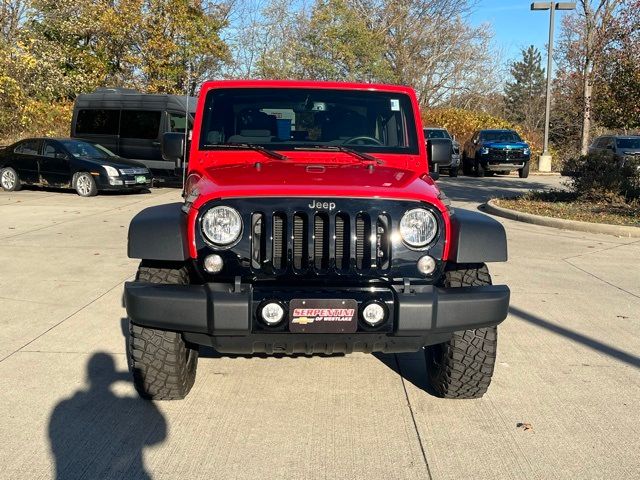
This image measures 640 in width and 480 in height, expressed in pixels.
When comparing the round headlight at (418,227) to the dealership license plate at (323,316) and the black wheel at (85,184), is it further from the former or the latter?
the black wheel at (85,184)

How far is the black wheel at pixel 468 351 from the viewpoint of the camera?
3998mm

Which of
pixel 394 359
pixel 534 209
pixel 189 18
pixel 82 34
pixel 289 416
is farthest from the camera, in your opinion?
pixel 82 34

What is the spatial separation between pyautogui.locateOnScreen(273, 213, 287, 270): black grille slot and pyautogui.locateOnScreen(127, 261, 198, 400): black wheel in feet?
1.97

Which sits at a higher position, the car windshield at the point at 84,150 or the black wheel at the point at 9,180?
the car windshield at the point at 84,150

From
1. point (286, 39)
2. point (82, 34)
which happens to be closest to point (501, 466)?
point (82, 34)

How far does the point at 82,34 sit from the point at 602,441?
96.7 feet

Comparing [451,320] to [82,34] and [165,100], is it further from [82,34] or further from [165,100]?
[82,34]

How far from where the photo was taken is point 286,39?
112 feet

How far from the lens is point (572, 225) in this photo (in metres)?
11.8

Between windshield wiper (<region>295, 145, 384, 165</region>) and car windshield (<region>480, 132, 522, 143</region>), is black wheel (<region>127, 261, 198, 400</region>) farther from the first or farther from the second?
car windshield (<region>480, 132, 522, 143</region>)

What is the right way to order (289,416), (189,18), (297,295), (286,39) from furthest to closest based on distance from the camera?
1. (286,39)
2. (189,18)
3. (289,416)
4. (297,295)

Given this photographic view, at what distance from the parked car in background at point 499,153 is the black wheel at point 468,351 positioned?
21.5m

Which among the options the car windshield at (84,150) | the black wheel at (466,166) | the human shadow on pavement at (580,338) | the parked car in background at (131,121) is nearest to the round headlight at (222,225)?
the human shadow on pavement at (580,338)

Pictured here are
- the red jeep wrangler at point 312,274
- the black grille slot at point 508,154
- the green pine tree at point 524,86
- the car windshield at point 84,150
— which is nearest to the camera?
the red jeep wrangler at point 312,274
